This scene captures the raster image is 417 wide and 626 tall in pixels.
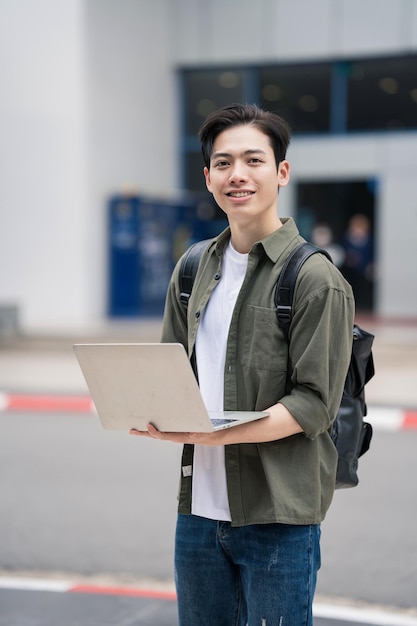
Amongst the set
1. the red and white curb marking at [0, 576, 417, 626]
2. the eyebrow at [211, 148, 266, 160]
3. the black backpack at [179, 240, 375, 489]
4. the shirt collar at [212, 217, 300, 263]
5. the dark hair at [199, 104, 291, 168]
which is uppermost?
the dark hair at [199, 104, 291, 168]

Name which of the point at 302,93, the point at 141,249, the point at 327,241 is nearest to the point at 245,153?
the point at 327,241

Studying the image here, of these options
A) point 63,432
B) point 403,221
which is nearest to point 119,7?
point 403,221

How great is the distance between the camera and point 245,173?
2594mm

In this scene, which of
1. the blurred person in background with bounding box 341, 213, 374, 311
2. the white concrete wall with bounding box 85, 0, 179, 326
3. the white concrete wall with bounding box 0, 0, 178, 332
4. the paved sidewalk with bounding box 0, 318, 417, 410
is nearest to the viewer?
the paved sidewalk with bounding box 0, 318, 417, 410

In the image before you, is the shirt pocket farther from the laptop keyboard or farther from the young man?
the laptop keyboard

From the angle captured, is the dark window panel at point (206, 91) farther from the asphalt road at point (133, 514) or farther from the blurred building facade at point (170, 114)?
the asphalt road at point (133, 514)

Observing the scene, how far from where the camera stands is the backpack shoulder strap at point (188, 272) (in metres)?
2.83

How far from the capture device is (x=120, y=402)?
242 cm

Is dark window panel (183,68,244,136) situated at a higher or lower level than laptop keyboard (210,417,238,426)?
higher

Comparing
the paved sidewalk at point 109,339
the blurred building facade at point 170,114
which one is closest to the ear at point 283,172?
the paved sidewalk at point 109,339

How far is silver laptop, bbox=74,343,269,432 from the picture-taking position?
2.27 metres

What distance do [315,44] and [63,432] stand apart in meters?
14.0

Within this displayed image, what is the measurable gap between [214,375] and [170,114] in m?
20.0

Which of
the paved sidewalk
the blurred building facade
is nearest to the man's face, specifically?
the paved sidewalk
